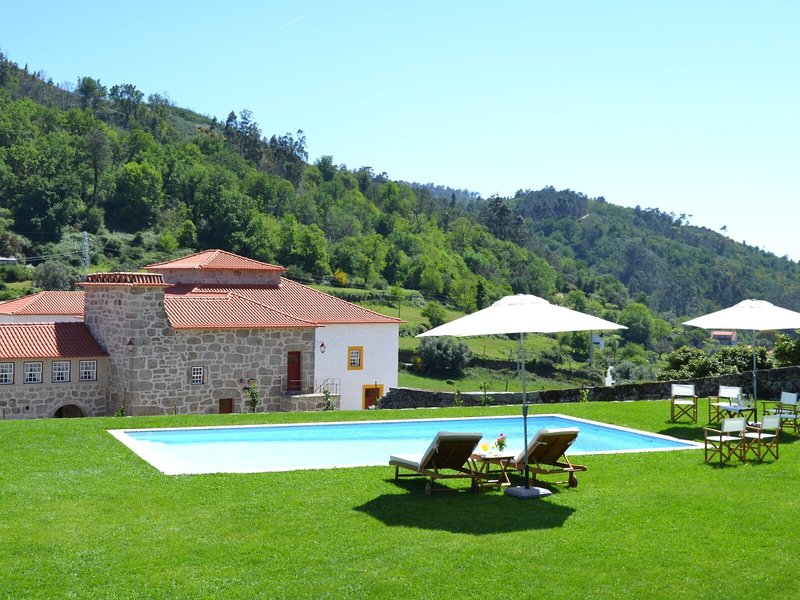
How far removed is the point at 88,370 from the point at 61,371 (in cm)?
66

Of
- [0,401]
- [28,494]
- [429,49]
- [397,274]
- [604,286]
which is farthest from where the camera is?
[604,286]

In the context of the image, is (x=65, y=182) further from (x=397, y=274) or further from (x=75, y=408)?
(x=75, y=408)

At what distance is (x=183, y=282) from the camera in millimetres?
34281

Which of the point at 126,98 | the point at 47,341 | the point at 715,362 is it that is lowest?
the point at 715,362

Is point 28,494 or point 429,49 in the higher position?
point 429,49

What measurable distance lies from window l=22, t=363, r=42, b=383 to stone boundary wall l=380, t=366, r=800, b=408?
9649 mm

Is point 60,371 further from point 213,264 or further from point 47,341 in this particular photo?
point 213,264

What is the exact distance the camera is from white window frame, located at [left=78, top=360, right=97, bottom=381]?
23.6 metres

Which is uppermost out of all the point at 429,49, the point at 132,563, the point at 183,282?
the point at 429,49

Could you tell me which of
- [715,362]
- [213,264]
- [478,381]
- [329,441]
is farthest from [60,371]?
[478,381]

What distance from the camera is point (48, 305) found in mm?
35688

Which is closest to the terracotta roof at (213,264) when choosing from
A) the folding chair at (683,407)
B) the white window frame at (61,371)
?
the white window frame at (61,371)

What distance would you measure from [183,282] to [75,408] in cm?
1109

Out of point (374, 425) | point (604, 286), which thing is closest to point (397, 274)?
point (604, 286)
